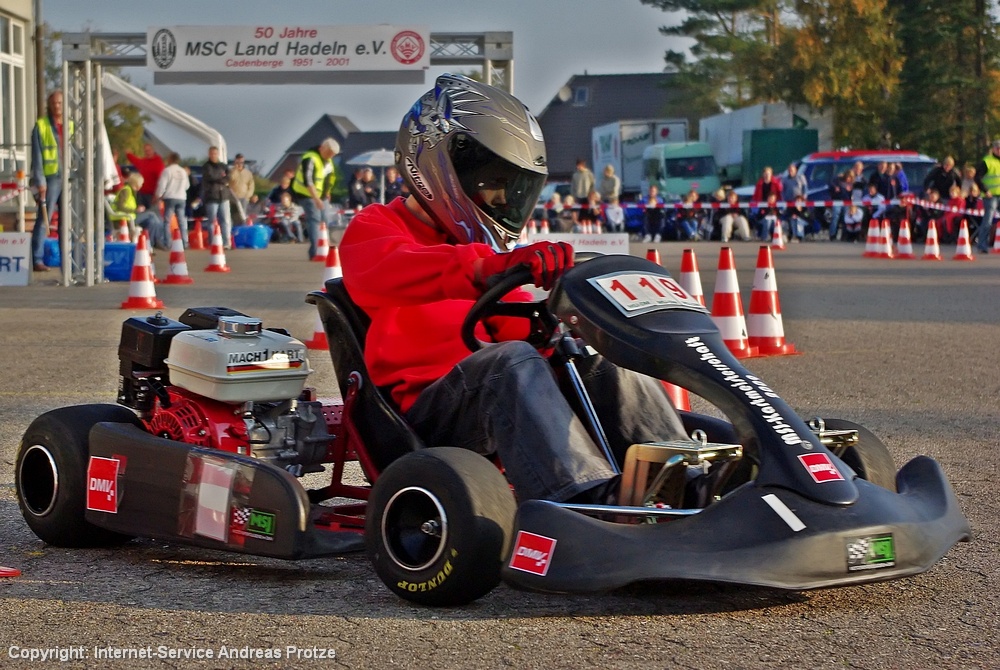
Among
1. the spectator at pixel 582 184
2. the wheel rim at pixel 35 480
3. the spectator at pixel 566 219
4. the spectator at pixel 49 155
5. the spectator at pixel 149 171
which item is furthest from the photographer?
the spectator at pixel 582 184

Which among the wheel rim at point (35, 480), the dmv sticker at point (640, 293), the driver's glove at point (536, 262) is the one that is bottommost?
the wheel rim at point (35, 480)

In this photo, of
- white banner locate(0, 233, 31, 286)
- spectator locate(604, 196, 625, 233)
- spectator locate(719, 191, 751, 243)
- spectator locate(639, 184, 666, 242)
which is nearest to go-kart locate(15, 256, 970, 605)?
white banner locate(0, 233, 31, 286)

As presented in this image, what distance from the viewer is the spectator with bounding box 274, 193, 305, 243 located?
32094 millimetres

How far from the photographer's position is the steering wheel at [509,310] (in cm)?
374

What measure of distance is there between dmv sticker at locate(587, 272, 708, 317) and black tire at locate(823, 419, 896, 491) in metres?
0.55

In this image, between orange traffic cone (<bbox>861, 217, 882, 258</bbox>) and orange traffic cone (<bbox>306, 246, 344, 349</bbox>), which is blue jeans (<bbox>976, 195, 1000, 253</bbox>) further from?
orange traffic cone (<bbox>306, 246, 344, 349</bbox>)

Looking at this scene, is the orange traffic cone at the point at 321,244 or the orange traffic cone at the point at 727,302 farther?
the orange traffic cone at the point at 321,244

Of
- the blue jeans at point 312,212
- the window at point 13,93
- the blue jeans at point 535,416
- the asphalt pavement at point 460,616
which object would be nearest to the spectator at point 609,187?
the blue jeans at point 312,212

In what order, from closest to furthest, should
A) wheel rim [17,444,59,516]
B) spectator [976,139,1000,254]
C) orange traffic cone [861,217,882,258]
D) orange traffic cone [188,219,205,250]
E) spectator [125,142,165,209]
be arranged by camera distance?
wheel rim [17,444,59,516], orange traffic cone [861,217,882,258], spectator [976,139,1000,254], spectator [125,142,165,209], orange traffic cone [188,219,205,250]

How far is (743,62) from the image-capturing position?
171 ft

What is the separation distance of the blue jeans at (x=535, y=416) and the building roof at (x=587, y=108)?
72.0m

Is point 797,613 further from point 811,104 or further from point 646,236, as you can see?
point 811,104

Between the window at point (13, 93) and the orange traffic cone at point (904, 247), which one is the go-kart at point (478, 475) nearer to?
the orange traffic cone at point (904, 247)

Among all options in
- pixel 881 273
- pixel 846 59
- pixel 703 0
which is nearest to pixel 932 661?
pixel 881 273
